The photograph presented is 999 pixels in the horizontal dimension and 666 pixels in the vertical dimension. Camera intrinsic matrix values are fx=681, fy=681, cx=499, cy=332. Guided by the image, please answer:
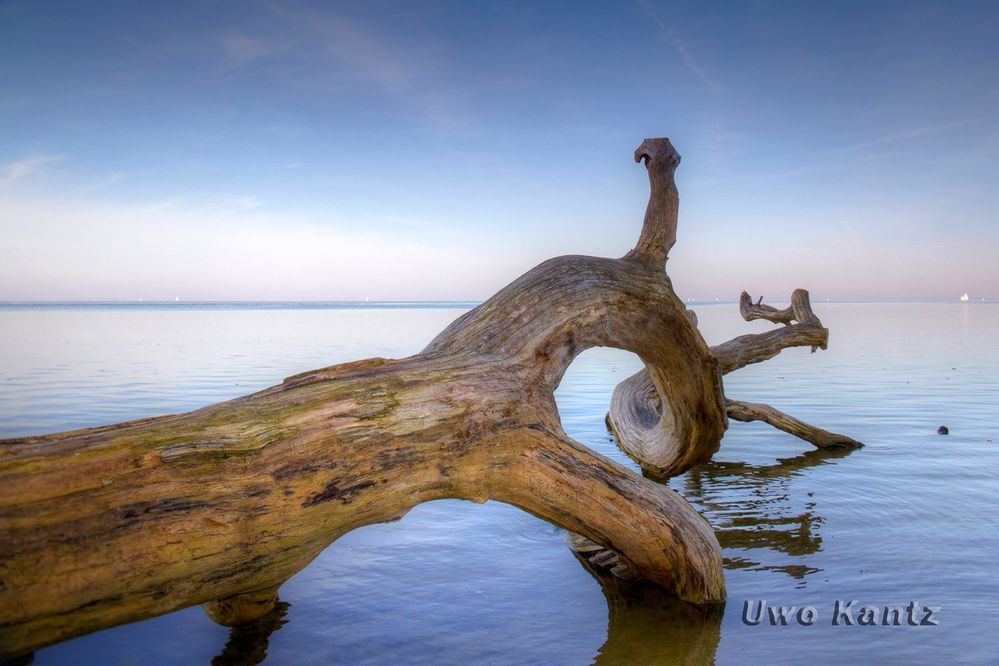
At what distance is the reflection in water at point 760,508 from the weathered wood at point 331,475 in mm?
1089

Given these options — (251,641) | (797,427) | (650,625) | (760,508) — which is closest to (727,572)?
(650,625)

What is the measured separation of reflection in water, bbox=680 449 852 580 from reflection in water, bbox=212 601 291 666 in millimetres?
3002

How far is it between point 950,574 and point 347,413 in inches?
158

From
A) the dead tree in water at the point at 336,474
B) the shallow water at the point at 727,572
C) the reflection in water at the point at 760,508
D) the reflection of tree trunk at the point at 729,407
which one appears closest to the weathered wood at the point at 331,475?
the dead tree in water at the point at 336,474

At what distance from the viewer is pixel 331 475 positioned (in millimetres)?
3082

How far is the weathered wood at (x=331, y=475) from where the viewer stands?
8.11 ft

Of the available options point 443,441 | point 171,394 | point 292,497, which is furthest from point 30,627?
point 171,394

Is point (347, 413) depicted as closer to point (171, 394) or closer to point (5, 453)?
point (5, 453)

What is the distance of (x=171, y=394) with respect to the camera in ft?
36.1

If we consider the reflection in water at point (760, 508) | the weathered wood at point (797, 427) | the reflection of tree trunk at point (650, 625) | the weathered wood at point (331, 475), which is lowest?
the reflection of tree trunk at point (650, 625)

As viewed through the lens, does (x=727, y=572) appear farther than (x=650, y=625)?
Yes

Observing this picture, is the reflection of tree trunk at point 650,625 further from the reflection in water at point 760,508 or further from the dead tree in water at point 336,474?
the reflection in water at point 760,508

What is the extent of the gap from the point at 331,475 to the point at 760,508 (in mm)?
4404

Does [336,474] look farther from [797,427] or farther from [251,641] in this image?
[797,427]
